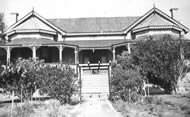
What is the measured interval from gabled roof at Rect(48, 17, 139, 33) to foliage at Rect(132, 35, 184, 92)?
11924 millimetres

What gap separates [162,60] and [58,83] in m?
7.93

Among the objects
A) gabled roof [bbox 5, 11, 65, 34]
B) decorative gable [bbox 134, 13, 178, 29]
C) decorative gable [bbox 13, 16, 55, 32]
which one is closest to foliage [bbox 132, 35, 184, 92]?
decorative gable [bbox 134, 13, 178, 29]

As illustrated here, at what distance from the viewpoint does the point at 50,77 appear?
11570 millimetres

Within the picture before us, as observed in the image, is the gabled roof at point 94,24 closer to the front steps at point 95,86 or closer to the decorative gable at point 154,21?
the decorative gable at point 154,21

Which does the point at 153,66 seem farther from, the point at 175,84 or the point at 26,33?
the point at 26,33

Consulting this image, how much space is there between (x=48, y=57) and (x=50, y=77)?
1231 centimetres

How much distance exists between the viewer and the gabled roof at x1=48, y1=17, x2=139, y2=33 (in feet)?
85.6

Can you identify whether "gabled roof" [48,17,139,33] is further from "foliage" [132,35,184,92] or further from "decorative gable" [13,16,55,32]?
"foliage" [132,35,184,92]

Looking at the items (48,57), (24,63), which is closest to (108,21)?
(48,57)

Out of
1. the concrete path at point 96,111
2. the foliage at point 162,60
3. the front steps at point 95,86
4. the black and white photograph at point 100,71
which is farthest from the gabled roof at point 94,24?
the concrete path at point 96,111

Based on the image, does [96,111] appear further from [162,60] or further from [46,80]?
[162,60]

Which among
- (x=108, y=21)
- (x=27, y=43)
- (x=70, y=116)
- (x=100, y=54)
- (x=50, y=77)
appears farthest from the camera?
(x=108, y=21)

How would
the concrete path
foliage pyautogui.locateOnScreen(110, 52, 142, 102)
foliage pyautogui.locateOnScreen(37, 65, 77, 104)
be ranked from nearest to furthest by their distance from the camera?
the concrete path, foliage pyautogui.locateOnScreen(37, 65, 77, 104), foliage pyautogui.locateOnScreen(110, 52, 142, 102)

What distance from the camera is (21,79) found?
1181 cm
